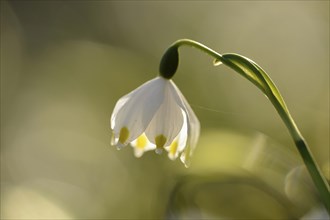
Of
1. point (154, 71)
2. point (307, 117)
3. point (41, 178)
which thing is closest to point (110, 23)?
point (154, 71)

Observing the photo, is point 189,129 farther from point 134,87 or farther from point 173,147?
point 134,87

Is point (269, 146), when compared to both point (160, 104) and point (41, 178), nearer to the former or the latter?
point (160, 104)

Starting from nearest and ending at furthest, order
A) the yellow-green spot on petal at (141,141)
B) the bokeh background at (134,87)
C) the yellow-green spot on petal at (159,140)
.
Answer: the yellow-green spot on petal at (159,140), the yellow-green spot on petal at (141,141), the bokeh background at (134,87)

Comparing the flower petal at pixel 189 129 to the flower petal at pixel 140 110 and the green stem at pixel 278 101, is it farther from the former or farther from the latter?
the green stem at pixel 278 101

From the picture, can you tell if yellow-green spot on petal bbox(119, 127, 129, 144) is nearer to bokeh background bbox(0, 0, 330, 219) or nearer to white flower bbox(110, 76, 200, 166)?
white flower bbox(110, 76, 200, 166)

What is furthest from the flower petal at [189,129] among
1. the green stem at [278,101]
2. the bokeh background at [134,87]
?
the bokeh background at [134,87]

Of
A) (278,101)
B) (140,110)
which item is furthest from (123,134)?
(278,101)
